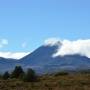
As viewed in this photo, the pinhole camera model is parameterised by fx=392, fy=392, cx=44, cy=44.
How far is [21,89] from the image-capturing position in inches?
1778

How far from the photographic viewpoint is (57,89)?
144 ft

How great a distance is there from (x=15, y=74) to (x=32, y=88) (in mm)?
31030

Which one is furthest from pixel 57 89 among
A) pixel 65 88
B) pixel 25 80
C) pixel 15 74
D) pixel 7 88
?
pixel 15 74

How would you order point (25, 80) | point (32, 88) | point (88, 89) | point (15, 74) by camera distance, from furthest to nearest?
point (15, 74) < point (25, 80) < point (32, 88) < point (88, 89)

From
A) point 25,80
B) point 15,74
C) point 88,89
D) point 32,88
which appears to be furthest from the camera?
point 15,74

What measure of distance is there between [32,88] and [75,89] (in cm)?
565

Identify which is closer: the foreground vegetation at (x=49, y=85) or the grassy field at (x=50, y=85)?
the grassy field at (x=50, y=85)

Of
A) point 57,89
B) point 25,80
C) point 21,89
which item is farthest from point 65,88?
point 25,80

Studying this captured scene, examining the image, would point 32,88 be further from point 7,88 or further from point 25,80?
point 25,80

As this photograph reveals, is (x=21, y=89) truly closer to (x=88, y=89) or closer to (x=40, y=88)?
(x=40, y=88)

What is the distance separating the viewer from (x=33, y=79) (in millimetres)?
60062

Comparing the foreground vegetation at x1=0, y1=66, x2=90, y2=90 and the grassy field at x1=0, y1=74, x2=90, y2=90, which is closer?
the grassy field at x1=0, y1=74, x2=90, y2=90

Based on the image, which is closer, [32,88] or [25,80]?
[32,88]

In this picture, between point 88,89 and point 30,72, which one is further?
point 30,72
